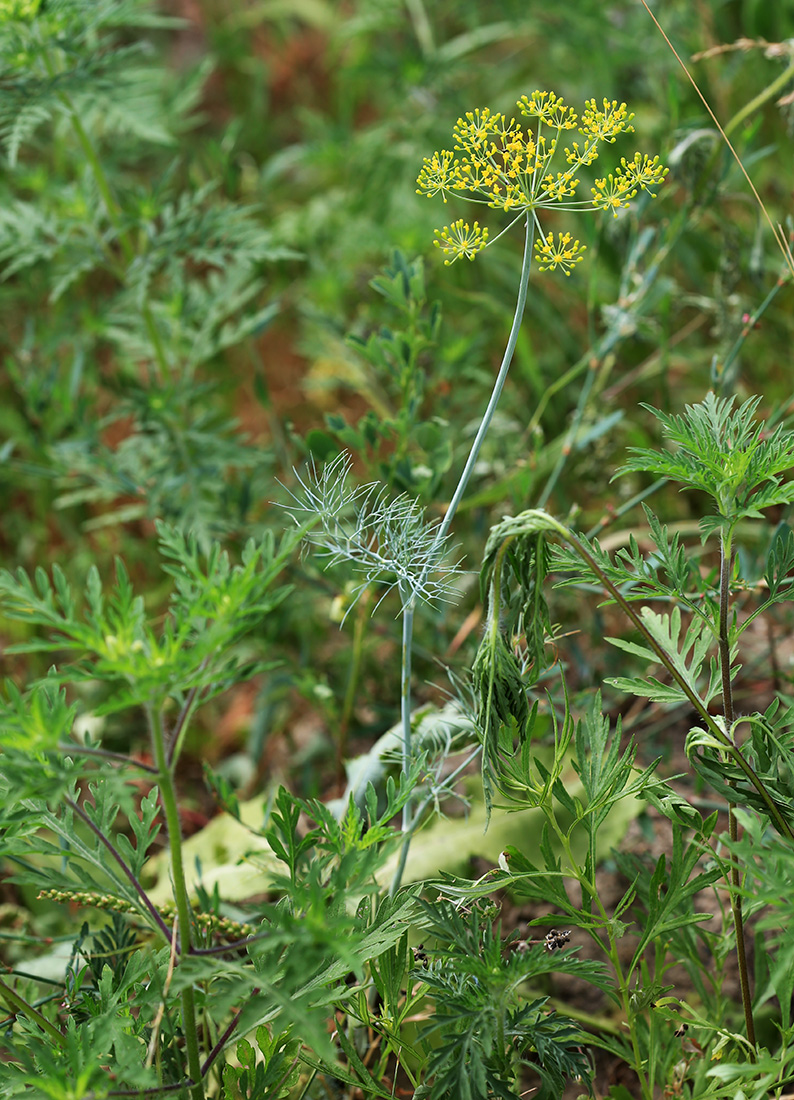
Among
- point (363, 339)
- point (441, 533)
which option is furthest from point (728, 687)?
point (363, 339)

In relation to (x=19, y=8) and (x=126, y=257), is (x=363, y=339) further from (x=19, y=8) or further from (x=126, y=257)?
(x=19, y=8)

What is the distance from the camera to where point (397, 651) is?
1.68 m

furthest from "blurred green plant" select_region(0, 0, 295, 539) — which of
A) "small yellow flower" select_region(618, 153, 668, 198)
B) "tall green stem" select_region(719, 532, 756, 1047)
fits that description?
"tall green stem" select_region(719, 532, 756, 1047)

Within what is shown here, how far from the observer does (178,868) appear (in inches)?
29.7

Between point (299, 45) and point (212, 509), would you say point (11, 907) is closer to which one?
point (212, 509)

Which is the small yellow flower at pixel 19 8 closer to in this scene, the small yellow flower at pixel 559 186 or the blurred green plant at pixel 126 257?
the blurred green plant at pixel 126 257

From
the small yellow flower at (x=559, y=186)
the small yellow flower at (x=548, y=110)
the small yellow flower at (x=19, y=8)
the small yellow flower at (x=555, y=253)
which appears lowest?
the small yellow flower at (x=555, y=253)

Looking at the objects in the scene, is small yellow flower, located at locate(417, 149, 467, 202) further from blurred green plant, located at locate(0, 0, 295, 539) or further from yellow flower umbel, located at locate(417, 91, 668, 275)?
blurred green plant, located at locate(0, 0, 295, 539)

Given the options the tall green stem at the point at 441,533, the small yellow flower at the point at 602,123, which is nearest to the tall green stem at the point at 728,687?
the tall green stem at the point at 441,533

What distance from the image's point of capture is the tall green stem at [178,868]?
28.2 inches

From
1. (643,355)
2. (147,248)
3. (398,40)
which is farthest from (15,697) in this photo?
(398,40)

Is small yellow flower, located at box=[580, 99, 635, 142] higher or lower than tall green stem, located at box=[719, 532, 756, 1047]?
higher

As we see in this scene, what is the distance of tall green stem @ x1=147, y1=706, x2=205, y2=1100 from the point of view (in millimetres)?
716

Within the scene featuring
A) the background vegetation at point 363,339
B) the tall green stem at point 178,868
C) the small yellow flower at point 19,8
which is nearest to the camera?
the tall green stem at point 178,868
